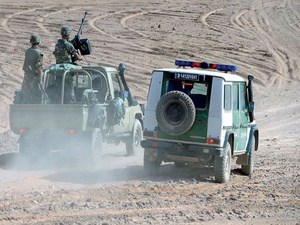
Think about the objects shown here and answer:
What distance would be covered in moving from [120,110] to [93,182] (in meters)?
3.01

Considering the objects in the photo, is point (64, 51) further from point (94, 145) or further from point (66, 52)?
point (94, 145)

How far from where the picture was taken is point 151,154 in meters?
12.5

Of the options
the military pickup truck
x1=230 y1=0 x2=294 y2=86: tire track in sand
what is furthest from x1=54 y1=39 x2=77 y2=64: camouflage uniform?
x1=230 y1=0 x2=294 y2=86: tire track in sand

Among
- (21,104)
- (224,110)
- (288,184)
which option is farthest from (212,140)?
(21,104)

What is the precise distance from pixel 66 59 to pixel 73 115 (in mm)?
1862

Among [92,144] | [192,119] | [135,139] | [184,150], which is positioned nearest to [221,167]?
[184,150]

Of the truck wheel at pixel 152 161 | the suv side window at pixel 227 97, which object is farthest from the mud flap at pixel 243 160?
the truck wheel at pixel 152 161

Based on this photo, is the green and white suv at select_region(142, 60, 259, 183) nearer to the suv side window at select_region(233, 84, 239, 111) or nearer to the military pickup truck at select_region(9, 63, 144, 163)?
the suv side window at select_region(233, 84, 239, 111)

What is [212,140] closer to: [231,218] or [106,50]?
[231,218]

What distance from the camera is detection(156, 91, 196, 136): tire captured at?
472 inches

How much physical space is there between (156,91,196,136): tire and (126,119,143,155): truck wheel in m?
3.83

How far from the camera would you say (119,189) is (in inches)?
430

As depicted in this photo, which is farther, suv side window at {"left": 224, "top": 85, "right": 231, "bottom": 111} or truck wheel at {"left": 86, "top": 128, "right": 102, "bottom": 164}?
truck wheel at {"left": 86, "top": 128, "right": 102, "bottom": 164}

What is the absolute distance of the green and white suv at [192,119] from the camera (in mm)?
12031
